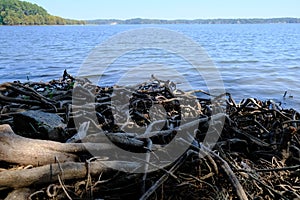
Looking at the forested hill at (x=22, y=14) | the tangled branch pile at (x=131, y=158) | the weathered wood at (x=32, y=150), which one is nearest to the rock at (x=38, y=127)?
the tangled branch pile at (x=131, y=158)

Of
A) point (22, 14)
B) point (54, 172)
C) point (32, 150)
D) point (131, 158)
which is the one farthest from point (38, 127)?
point (22, 14)

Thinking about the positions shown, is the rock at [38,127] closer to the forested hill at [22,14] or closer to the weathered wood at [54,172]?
the weathered wood at [54,172]

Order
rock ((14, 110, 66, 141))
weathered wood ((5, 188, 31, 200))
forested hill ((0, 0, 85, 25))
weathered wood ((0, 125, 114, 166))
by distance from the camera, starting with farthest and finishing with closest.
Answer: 1. forested hill ((0, 0, 85, 25))
2. rock ((14, 110, 66, 141))
3. weathered wood ((0, 125, 114, 166))
4. weathered wood ((5, 188, 31, 200))

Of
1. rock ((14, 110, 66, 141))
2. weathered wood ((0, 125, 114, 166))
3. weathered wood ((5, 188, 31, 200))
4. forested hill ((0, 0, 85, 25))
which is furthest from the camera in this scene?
forested hill ((0, 0, 85, 25))

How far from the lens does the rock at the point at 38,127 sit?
2.76 m

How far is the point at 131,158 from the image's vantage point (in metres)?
2.42

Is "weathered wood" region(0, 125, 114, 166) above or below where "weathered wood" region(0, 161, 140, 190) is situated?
above

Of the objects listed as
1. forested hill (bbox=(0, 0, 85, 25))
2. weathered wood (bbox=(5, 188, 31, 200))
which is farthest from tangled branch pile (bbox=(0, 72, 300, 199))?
forested hill (bbox=(0, 0, 85, 25))

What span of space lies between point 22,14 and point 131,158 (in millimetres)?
138859

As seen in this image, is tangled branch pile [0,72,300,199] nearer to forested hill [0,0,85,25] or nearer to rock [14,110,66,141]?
rock [14,110,66,141]

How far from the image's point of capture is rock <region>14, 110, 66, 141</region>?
276 cm

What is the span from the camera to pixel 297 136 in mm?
3410

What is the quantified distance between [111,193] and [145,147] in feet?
1.37

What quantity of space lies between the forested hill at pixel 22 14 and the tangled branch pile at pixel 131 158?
128 meters
